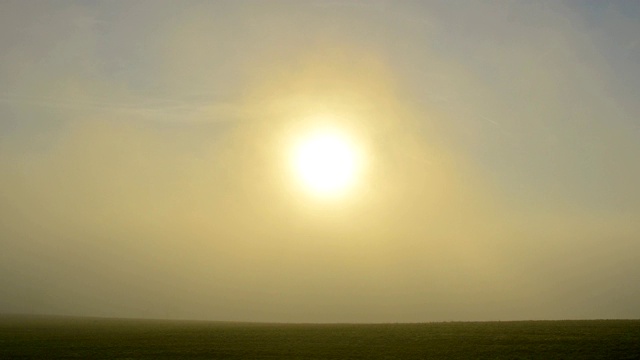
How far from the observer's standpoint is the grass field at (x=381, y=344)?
1673 inches

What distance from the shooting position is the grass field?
139 ft

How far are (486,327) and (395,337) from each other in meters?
11.0

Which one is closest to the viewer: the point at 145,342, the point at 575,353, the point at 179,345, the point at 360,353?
the point at 575,353

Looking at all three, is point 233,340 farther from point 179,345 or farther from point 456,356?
point 456,356

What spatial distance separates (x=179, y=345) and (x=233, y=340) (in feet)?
17.5

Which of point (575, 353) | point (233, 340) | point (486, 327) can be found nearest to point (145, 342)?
point (233, 340)

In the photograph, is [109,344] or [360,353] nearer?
[360,353]

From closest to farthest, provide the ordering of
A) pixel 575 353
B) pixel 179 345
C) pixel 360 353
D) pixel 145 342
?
pixel 575 353 < pixel 360 353 < pixel 179 345 < pixel 145 342

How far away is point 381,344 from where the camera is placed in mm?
48625

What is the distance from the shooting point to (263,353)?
46281mm

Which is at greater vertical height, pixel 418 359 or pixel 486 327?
pixel 486 327

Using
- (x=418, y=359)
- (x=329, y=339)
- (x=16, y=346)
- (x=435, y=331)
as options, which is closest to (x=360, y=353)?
(x=418, y=359)

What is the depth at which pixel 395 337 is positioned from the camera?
52125mm

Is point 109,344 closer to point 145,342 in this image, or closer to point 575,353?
point 145,342
